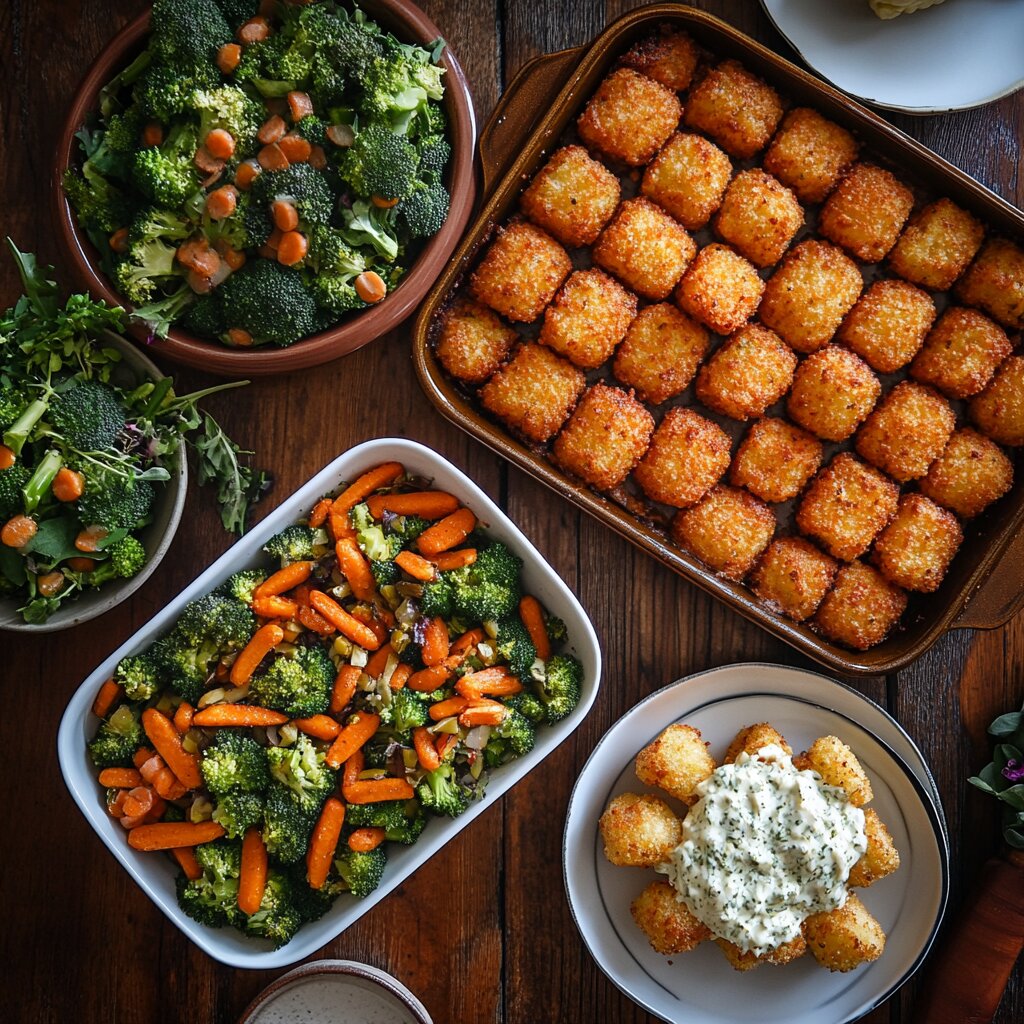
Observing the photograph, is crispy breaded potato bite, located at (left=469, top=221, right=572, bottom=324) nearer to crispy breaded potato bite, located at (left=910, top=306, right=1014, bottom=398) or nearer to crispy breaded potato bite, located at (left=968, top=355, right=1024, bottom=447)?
crispy breaded potato bite, located at (left=910, top=306, right=1014, bottom=398)

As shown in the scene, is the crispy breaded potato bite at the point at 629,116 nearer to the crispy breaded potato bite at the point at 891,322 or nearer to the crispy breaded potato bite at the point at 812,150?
the crispy breaded potato bite at the point at 812,150

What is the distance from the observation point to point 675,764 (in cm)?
252

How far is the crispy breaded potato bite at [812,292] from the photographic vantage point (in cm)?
262

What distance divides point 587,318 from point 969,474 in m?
1.18

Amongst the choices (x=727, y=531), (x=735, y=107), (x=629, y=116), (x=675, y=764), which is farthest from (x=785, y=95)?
(x=675, y=764)

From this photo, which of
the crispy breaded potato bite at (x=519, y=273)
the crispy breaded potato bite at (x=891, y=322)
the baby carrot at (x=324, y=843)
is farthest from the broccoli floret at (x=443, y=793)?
the crispy breaded potato bite at (x=891, y=322)

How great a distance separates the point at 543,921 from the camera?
2.77 m

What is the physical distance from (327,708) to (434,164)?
1486 mm

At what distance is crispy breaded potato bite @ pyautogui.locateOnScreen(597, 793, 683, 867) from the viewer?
2.52 meters

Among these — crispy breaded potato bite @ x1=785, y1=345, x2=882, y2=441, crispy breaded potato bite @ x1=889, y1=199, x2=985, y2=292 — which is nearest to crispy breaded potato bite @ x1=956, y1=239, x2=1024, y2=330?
crispy breaded potato bite @ x1=889, y1=199, x2=985, y2=292

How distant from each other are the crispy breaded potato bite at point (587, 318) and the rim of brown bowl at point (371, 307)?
356mm

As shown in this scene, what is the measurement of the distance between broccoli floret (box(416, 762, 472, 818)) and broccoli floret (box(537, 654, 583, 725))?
0.99 ft

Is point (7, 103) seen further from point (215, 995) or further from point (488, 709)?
point (215, 995)

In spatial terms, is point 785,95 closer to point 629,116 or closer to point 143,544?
point 629,116
